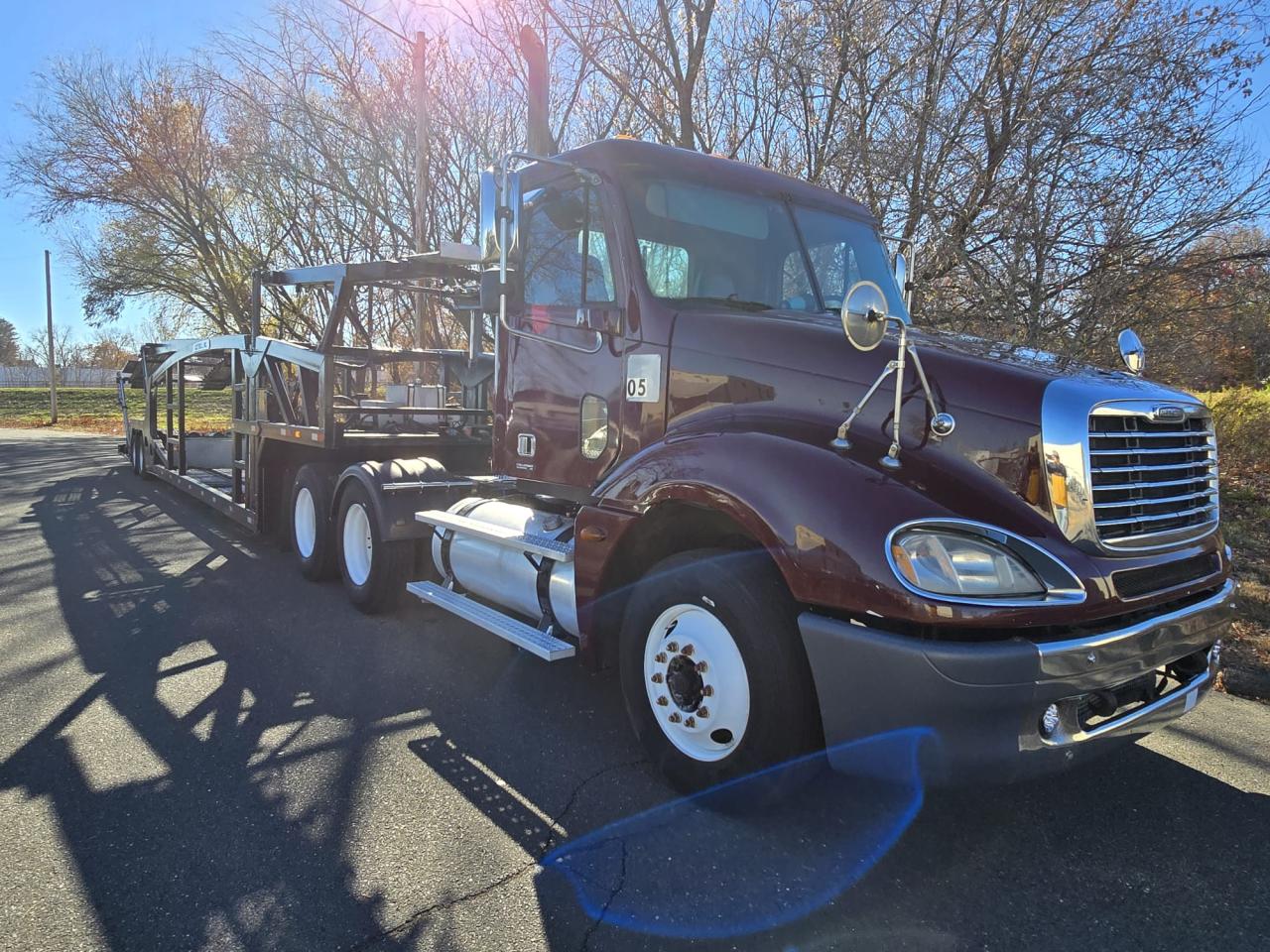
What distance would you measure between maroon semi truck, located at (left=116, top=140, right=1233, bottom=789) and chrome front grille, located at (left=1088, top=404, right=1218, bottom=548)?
14 millimetres

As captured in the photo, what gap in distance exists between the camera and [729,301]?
3697 mm

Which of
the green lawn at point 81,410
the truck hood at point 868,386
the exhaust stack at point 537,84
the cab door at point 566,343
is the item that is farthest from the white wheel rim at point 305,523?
the green lawn at point 81,410

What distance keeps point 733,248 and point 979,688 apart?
2401mm

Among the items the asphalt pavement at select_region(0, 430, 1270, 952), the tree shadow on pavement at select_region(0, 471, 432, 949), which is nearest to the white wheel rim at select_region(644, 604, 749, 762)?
the asphalt pavement at select_region(0, 430, 1270, 952)

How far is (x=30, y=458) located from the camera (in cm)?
1691

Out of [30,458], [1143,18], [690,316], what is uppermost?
[1143,18]

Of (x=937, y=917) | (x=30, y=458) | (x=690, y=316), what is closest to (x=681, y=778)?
(x=937, y=917)

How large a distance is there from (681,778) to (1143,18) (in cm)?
955

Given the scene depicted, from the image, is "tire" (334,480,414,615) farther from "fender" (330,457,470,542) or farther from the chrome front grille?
the chrome front grille

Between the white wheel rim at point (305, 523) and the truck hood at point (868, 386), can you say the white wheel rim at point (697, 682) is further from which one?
the white wheel rim at point (305, 523)

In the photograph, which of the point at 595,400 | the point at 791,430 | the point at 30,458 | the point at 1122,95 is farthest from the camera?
the point at 30,458

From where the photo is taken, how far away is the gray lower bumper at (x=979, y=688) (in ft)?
7.45

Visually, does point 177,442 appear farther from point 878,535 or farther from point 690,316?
point 878,535

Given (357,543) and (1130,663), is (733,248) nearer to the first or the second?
(1130,663)
